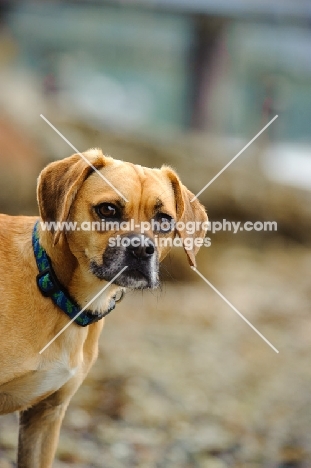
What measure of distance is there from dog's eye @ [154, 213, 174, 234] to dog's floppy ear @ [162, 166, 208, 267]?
0.18 feet

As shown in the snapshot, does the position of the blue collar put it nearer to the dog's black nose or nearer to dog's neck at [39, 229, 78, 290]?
dog's neck at [39, 229, 78, 290]

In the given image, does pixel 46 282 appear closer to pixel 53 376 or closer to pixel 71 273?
pixel 71 273

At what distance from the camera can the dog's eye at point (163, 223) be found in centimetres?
344

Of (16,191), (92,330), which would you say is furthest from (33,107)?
(92,330)

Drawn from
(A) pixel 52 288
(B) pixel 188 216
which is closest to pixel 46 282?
(A) pixel 52 288

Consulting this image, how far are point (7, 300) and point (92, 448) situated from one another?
2.09m

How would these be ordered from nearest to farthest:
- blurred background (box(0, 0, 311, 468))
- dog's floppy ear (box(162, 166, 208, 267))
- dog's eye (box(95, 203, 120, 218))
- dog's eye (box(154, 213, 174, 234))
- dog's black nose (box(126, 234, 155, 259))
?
1. dog's black nose (box(126, 234, 155, 259))
2. dog's eye (box(95, 203, 120, 218))
3. dog's eye (box(154, 213, 174, 234))
4. dog's floppy ear (box(162, 166, 208, 267))
5. blurred background (box(0, 0, 311, 468))

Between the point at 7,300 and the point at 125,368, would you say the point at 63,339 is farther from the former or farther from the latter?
the point at 125,368

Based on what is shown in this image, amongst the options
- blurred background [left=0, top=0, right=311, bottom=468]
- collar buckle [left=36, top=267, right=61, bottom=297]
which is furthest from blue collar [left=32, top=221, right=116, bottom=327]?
blurred background [left=0, top=0, right=311, bottom=468]

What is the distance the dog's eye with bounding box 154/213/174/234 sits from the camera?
3438mm

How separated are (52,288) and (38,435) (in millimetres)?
989

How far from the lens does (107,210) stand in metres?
3.32

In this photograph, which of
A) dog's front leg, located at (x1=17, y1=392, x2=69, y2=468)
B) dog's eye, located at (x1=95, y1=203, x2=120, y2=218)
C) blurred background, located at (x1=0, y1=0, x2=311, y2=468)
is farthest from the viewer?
blurred background, located at (x1=0, y1=0, x2=311, y2=468)

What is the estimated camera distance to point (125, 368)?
657 centimetres
